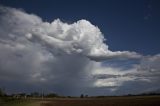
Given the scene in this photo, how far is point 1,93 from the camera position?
428ft

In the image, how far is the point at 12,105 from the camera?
2744 inches

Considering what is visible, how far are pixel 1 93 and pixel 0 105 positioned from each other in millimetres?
63307

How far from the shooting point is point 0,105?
69.4 meters

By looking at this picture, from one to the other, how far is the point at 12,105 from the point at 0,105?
282cm

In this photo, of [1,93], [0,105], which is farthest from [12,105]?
[1,93]

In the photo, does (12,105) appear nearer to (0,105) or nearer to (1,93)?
(0,105)

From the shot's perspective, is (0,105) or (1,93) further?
(1,93)

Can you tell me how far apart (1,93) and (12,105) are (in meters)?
63.8

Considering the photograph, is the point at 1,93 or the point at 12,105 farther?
the point at 1,93
